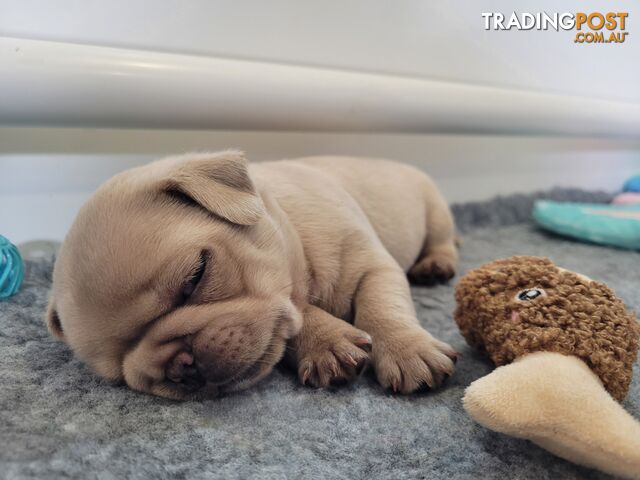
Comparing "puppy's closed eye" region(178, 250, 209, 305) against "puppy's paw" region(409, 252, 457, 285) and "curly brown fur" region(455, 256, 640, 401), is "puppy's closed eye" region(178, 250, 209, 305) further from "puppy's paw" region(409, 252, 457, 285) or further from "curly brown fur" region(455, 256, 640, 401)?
"puppy's paw" region(409, 252, 457, 285)

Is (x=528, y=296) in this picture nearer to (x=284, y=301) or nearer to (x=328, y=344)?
(x=328, y=344)

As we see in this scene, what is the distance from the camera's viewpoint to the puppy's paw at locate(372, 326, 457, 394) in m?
1.47

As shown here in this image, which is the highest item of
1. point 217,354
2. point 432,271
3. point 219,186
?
point 219,186

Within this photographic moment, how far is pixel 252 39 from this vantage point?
295cm

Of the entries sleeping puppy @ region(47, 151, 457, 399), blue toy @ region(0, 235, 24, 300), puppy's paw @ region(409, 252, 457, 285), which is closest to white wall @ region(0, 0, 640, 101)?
blue toy @ region(0, 235, 24, 300)

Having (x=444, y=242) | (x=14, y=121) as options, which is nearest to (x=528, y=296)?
(x=444, y=242)

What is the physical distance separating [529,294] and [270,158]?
6.55ft

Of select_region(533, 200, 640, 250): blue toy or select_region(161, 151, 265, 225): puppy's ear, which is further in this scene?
select_region(533, 200, 640, 250): blue toy

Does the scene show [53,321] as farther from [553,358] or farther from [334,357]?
Answer: [553,358]

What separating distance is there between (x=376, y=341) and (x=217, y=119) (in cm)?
144

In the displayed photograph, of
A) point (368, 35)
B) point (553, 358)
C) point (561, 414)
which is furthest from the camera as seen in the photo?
point (368, 35)

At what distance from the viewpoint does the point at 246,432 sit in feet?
4.20

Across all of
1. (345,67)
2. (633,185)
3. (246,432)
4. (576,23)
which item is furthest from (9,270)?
(633,185)

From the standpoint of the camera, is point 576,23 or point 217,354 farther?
point 576,23
